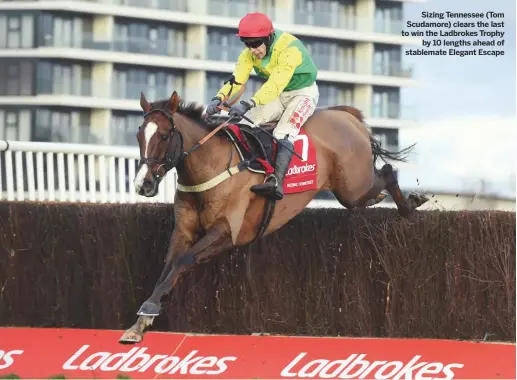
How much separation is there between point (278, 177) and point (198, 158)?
674 millimetres

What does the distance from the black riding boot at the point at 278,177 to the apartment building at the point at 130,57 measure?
35630mm

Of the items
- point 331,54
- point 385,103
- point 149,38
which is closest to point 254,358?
point 149,38

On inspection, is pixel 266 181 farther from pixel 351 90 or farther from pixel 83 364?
pixel 351 90

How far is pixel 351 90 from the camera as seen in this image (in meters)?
49.9

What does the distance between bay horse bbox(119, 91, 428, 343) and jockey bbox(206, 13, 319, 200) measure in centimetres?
14

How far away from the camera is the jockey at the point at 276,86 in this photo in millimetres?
7852

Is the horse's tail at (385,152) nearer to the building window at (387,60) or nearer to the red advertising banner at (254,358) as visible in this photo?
the red advertising banner at (254,358)

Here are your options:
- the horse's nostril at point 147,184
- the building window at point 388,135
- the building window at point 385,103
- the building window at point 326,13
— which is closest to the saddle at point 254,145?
the horse's nostril at point 147,184

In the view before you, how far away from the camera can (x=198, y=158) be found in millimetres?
7684

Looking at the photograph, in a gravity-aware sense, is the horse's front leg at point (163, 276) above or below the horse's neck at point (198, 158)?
below

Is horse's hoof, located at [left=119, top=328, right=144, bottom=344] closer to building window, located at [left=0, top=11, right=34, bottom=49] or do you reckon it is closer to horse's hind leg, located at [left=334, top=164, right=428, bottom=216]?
horse's hind leg, located at [left=334, top=164, right=428, bottom=216]

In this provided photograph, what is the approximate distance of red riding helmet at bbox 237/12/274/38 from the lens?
7.84m

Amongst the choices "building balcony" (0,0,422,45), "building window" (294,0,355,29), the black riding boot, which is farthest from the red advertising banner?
"building window" (294,0,355,29)

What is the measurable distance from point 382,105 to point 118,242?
42.0 m
